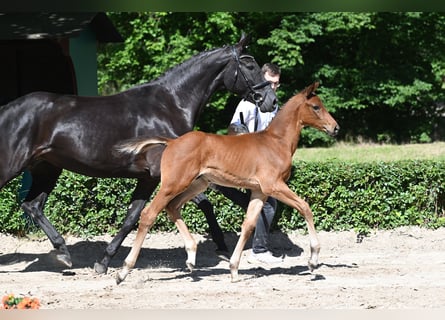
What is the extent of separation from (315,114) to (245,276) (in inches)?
67.2

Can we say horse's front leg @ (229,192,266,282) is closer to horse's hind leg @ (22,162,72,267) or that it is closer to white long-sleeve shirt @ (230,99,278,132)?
A: white long-sleeve shirt @ (230,99,278,132)

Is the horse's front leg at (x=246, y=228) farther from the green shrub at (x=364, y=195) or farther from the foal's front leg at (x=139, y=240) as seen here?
the green shrub at (x=364, y=195)

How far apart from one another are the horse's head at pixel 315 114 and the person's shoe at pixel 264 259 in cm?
168

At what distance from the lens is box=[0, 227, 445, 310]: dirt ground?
268 inches

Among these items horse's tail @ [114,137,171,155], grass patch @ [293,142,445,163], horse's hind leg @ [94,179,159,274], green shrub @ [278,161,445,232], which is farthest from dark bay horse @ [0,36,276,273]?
grass patch @ [293,142,445,163]

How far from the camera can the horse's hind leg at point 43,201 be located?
27.3ft

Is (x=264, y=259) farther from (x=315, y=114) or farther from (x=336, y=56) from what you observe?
(x=336, y=56)

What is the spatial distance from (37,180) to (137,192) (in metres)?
1.23

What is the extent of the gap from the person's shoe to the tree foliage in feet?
39.8

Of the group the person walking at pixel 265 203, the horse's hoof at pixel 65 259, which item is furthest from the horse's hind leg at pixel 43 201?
the person walking at pixel 265 203

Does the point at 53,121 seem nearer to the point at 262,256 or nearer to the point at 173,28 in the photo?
the point at 262,256

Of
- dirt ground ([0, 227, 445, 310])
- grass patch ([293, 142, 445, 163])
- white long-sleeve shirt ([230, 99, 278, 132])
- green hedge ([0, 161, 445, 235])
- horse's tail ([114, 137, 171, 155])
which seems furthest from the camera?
grass patch ([293, 142, 445, 163])

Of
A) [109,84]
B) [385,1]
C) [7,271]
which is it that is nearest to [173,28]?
[109,84]

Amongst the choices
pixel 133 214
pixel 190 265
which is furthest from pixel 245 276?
pixel 133 214
